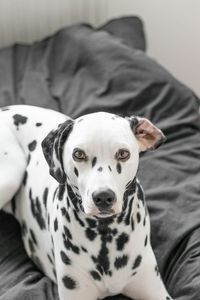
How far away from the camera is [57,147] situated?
1.37 meters

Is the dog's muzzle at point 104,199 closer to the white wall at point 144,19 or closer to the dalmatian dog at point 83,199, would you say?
the dalmatian dog at point 83,199

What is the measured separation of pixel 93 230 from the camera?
4.75 feet

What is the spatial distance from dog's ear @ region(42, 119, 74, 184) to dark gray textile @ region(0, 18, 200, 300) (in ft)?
1.31

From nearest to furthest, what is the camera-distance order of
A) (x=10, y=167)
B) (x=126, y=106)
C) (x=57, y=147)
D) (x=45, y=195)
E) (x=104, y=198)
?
(x=104, y=198), (x=57, y=147), (x=45, y=195), (x=10, y=167), (x=126, y=106)

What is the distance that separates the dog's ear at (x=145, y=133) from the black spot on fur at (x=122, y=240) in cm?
22

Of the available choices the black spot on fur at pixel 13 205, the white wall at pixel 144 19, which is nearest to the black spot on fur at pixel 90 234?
the black spot on fur at pixel 13 205

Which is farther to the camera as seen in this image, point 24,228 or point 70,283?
point 24,228

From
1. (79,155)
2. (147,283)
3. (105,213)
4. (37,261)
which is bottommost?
(37,261)

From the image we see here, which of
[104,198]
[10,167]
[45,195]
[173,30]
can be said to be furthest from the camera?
[173,30]

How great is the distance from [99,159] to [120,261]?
1.11 ft

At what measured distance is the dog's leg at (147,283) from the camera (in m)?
1.54

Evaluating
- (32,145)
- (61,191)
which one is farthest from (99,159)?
(32,145)

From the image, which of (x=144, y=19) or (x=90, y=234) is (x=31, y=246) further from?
(x=144, y=19)

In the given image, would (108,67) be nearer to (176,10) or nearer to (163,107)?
(163,107)
